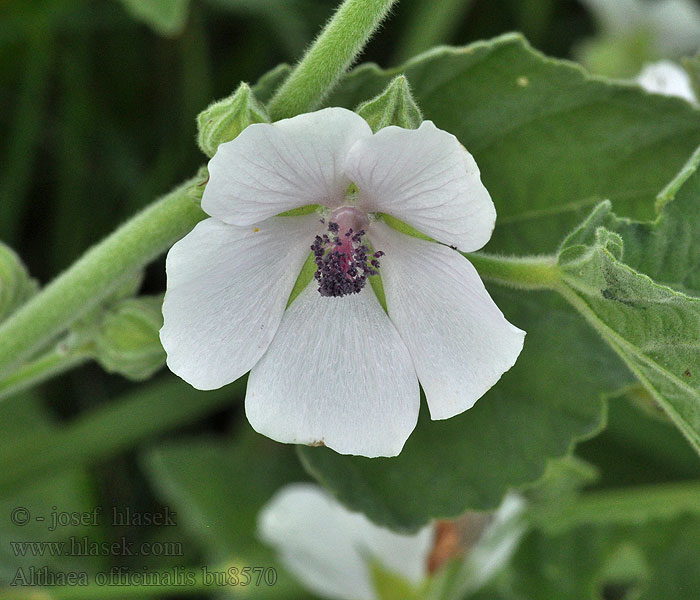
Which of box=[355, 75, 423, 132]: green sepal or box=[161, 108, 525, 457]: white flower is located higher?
box=[355, 75, 423, 132]: green sepal

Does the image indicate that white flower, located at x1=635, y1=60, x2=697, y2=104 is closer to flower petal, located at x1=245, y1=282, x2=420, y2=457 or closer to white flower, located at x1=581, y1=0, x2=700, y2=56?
flower petal, located at x1=245, y1=282, x2=420, y2=457

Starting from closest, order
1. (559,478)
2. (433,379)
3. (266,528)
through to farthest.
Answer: (433,379), (559,478), (266,528)

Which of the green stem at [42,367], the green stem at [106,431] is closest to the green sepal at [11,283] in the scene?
the green stem at [42,367]

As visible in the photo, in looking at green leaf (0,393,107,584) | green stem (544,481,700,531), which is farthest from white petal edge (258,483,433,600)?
green leaf (0,393,107,584)

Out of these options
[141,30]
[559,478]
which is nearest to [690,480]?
[559,478]

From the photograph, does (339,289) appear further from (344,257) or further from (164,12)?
(164,12)

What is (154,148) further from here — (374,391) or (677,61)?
(374,391)
